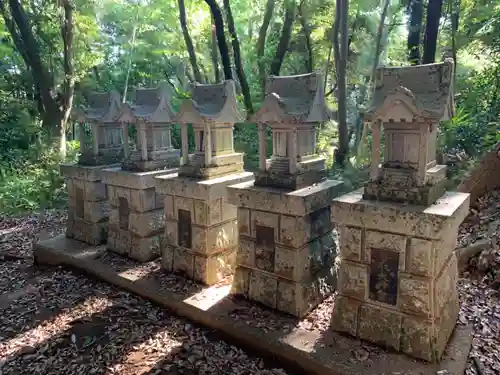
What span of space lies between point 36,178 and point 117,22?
347 inches

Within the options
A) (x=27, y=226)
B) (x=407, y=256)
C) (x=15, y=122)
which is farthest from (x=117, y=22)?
(x=407, y=256)

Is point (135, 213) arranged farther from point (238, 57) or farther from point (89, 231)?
point (238, 57)

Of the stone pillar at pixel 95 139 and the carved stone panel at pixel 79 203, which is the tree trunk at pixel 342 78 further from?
the carved stone panel at pixel 79 203

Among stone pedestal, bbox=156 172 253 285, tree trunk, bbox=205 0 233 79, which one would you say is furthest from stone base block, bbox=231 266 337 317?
tree trunk, bbox=205 0 233 79

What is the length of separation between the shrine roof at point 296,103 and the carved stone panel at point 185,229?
77.0 inches

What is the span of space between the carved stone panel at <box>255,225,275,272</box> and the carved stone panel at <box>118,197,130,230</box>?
2925 millimetres

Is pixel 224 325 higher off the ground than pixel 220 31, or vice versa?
pixel 220 31

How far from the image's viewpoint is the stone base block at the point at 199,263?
583 centimetres

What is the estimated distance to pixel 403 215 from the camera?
12.6ft

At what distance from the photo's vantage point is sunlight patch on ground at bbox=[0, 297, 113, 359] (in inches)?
198

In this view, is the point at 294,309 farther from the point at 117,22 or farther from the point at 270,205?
the point at 117,22

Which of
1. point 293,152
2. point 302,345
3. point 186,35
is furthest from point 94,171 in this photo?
point 186,35

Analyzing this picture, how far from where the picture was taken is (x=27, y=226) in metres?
10.1

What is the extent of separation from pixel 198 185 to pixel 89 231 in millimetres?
3416
